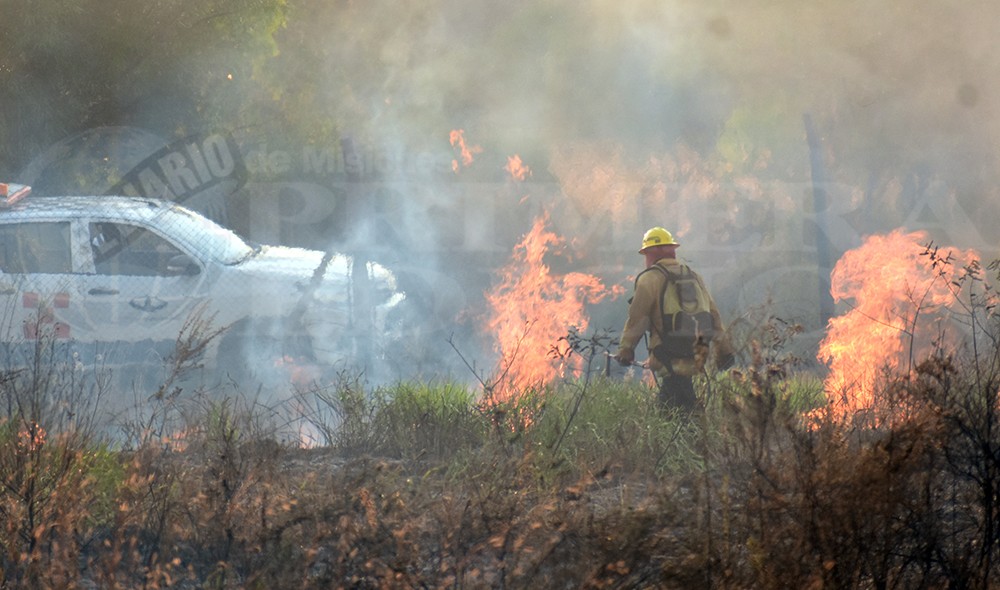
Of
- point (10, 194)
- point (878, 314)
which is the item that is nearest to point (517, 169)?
point (878, 314)

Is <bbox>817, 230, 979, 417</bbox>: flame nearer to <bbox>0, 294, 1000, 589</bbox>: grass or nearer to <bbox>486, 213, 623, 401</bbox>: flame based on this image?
<bbox>0, 294, 1000, 589</bbox>: grass

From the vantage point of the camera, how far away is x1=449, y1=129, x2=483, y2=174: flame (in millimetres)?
16672

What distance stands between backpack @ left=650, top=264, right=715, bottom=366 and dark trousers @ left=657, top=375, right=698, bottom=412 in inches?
4.7

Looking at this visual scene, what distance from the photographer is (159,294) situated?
30.0 feet

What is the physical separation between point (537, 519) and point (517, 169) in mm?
12007

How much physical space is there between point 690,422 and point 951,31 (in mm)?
13679

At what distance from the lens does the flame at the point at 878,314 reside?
7344 mm

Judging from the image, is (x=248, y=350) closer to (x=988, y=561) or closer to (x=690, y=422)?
(x=690, y=422)

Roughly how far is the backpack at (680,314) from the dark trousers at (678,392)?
119mm

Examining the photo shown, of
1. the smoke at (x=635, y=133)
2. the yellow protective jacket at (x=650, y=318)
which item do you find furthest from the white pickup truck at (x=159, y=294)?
the smoke at (x=635, y=133)

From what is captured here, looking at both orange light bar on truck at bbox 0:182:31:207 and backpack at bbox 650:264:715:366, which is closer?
backpack at bbox 650:264:715:366

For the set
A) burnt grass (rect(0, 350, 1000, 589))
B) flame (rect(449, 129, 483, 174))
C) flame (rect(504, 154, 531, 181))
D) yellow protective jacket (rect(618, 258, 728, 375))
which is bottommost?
burnt grass (rect(0, 350, 1000, 589))

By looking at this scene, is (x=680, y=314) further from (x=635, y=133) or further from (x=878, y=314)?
(x=635, y=133)

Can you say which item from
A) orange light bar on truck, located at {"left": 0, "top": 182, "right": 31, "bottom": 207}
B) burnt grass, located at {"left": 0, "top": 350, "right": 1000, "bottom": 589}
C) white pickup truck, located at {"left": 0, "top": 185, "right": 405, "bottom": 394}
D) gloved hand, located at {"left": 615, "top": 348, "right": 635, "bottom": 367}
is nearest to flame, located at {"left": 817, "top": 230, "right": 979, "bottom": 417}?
gloved hand, located at {"left": 615, "top": 348, "right": 635, "bottom": 367}
